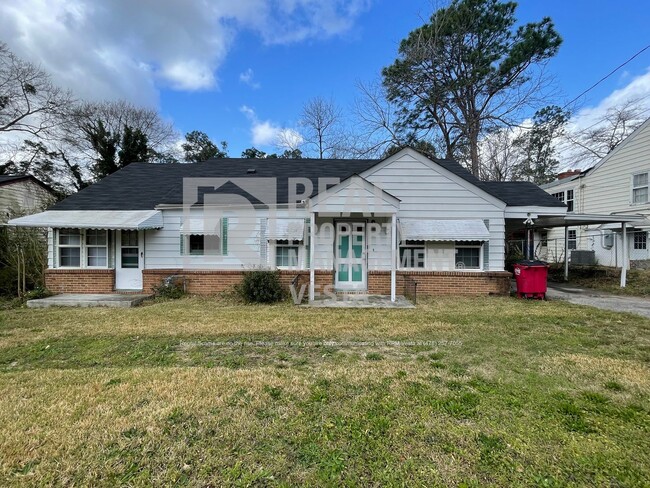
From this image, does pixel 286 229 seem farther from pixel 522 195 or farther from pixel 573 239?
pixel 573 239

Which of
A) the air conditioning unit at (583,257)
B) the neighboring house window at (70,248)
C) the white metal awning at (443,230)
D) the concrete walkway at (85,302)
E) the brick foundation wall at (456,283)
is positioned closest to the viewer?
the concrete walkway at (85,302)

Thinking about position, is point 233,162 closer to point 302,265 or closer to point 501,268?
point 302,265

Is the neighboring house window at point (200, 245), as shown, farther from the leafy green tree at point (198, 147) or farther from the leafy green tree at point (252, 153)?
the leafy green tree at point (252, 153)

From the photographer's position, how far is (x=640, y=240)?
1462 cm

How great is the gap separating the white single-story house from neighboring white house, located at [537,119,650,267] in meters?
5.47

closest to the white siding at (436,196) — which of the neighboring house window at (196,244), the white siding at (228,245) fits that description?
the white siding at (228,245)

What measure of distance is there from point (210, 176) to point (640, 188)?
2016 centimetres

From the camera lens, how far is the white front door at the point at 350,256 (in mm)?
10906

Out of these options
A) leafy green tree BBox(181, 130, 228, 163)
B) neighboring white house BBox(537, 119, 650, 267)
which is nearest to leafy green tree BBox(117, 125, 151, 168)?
leafy green tree BBox(181, 130, 228, 163)

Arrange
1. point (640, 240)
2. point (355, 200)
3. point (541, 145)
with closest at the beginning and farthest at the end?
point (355, 200) → point (640, 240) → point (541, 145)

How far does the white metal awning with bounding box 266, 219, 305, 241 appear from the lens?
34.8ft

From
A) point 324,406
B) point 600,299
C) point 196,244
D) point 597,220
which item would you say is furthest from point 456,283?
point 196,244

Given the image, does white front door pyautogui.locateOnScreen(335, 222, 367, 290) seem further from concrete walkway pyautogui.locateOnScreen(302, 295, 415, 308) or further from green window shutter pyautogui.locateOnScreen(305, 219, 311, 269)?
green window shutter pyautogui.locateOnScreen(305, 219, 311, 269)

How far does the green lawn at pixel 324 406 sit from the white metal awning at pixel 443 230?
171 inches
